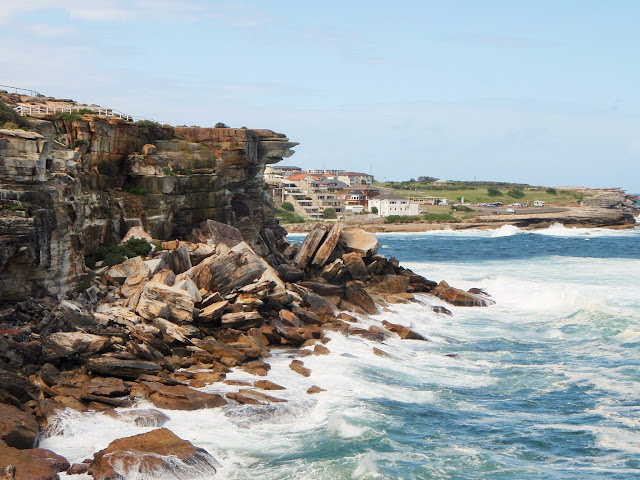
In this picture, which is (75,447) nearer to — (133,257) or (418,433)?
(418,433)

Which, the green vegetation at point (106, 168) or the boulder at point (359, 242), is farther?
the boulder at point (359, 242)

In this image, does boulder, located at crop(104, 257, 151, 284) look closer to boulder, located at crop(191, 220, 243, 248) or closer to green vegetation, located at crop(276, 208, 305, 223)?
boulder, located at crop(191, 220, 243, 248)

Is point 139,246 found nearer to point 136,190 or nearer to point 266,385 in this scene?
point 136,190

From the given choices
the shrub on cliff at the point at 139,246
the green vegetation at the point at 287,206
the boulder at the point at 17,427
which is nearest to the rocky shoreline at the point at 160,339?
the boulder at the point at 17,427

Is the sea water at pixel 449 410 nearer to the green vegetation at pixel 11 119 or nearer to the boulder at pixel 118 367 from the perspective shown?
the boulder at pixel 118 367

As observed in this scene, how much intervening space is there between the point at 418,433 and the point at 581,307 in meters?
23.4

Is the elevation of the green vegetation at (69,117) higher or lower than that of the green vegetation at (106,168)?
higher

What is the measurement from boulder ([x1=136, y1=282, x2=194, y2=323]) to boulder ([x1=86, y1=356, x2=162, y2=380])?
3.88m

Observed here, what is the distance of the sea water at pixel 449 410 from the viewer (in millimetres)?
18344

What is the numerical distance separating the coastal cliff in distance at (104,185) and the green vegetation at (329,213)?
85.0m

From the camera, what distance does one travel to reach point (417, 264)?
212 ft

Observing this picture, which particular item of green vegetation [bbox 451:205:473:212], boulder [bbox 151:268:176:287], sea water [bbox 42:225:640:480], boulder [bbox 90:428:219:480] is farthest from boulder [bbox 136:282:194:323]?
green vegetation [bbox 451:205:473:212]

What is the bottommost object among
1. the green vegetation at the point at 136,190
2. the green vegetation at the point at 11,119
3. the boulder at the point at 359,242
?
the boulder at the point at 359,242

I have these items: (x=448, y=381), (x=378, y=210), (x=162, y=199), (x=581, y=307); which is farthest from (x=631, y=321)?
(x=378, y=210)
